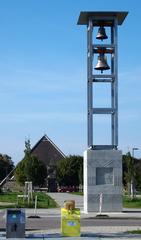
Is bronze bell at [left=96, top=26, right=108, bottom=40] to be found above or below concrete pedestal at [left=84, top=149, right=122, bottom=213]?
above

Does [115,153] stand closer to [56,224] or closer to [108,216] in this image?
[108,216]

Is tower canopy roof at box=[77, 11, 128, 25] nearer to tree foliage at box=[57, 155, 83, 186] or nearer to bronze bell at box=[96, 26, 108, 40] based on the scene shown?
bronze bell at box=[96, 26, 108, 40]

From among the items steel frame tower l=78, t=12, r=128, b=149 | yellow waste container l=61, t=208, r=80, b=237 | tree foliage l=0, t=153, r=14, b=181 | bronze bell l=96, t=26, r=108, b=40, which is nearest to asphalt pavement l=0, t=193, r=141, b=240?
yellow waste container l=61, t=208, r=80, b=237

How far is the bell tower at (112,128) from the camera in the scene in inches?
1288

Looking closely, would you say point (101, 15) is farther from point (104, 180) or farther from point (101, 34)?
point (104, 180)

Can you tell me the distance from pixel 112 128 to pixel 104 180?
289 cm

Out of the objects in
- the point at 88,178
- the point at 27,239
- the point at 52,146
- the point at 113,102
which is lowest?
the point at 27,239

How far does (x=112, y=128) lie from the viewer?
3334cm

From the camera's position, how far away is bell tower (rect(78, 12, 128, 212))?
107 feet

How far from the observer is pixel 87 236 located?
732 inches

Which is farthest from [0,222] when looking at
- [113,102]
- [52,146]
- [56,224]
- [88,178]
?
[52,146]

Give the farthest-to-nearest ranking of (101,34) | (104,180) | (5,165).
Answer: (5,165) → (101,34) → (104,180)

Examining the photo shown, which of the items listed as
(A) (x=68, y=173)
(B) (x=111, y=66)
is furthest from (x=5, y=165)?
(B) (x=111, y=66)

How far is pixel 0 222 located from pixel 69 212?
8.85 metres
